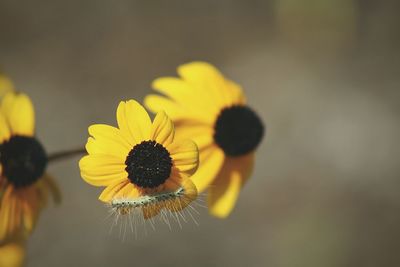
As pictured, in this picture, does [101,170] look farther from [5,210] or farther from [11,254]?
[11,254]

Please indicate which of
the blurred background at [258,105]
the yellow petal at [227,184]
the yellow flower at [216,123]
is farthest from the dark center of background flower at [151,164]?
the blurred background at [258,105]

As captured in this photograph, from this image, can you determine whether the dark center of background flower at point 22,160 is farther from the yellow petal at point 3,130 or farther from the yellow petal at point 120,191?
the yellow petal at point 120,191

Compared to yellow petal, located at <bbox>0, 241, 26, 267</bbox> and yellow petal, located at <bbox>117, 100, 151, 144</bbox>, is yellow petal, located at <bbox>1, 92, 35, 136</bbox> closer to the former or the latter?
yellow petal, located at <bbox>0, 241, 26, 267</bbox>

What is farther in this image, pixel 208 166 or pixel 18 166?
pixel 208 166

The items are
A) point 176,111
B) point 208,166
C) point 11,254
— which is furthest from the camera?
point 176,111

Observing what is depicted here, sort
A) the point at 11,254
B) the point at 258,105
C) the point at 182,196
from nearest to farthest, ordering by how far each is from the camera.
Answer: the point at 182,196 < the point at 11,254 < the point at 258,105

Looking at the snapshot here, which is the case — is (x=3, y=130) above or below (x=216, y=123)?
below

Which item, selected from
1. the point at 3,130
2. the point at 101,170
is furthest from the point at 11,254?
the point at 101,170

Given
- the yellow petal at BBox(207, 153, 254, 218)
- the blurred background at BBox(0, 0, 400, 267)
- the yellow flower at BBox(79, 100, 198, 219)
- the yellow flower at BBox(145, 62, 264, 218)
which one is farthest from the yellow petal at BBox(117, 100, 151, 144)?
the blurred background at BBox(0, 0, 400, 267)
